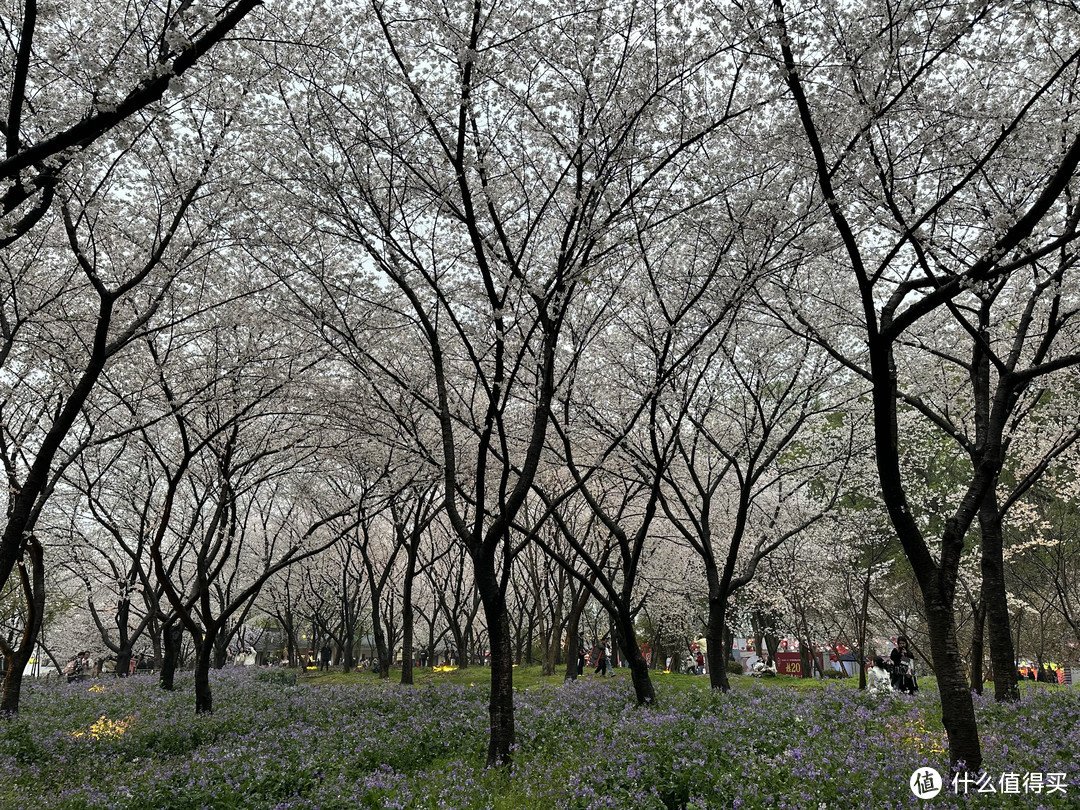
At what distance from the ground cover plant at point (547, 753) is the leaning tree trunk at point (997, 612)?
16.2 inches

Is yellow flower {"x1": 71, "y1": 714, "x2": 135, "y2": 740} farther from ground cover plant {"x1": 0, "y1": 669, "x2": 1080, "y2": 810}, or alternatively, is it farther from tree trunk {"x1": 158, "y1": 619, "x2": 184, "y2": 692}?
tree trunk {"x1": 158, "y1": 619, "x2": 184, "y2": 692}

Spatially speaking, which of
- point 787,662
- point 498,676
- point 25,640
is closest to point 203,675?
point 25,640

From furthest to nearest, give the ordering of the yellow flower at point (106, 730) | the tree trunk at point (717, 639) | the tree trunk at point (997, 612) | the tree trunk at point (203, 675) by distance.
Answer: the tree trunk at point (717, 639)
the tree trunk at point (203, 675)
the yellow flower at point (106, 730)
the tree trunk at point (997, 612)

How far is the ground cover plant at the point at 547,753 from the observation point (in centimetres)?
660

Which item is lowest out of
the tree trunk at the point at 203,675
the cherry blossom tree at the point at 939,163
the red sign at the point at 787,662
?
the red sign at the point at 787,662

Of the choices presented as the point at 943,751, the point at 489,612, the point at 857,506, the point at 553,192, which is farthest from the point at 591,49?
the point at 857,506

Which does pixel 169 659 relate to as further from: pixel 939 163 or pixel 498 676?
pixel 939 163

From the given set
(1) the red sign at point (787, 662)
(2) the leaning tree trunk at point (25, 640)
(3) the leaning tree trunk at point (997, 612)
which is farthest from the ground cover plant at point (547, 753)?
(1) the red sign at point (787, 662)

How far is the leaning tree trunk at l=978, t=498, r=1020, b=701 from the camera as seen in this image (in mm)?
9984

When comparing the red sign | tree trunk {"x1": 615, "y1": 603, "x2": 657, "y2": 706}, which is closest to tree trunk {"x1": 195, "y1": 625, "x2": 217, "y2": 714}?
tree trunk {"x1": 615, "y1": 603, "x2": 657, "y2": 706}

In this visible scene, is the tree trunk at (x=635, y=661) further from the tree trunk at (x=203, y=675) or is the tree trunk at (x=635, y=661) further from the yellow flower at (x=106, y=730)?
the yellow flower at (x=106, y=730)

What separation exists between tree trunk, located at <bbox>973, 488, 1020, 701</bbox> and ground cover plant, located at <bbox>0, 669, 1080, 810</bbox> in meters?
0.45

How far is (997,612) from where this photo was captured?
998 centimetres

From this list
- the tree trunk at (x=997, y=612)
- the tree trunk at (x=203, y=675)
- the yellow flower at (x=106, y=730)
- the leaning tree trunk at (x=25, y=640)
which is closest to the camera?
the tree trunk at (x=997, y=612)
